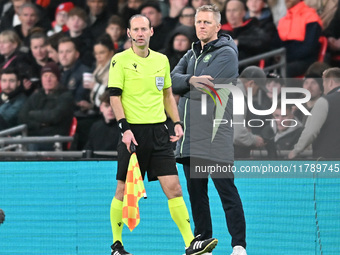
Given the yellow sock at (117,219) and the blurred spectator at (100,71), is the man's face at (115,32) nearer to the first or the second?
the blurred spectator at (100,71)

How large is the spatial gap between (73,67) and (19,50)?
1.18 meters

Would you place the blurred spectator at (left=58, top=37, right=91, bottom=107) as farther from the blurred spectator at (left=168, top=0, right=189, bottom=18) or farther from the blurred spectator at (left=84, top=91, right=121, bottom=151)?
the blurred spectator at (left=168, top=0, right=189, bottom=18)

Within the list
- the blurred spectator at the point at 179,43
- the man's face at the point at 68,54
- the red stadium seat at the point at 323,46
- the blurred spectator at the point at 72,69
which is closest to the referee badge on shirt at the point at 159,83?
the blurred spectator at the point at 179,43

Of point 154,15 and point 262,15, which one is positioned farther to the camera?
point 154,15

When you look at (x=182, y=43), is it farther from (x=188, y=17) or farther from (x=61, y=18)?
(x=61, y=18)

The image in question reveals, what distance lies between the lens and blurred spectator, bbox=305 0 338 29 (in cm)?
989

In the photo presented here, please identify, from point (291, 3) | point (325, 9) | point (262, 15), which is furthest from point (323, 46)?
point (262, 15)

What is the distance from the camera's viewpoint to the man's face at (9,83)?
1145cm

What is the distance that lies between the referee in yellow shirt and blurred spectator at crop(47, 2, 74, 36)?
509 centimetres

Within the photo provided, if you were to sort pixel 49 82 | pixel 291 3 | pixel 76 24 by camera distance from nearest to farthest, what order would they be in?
pixel 291 3 → pixel 49 82 → pixel 76 24

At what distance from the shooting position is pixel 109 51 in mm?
10922

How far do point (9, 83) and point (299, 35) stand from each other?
166 inches

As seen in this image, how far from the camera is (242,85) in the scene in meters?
8.81

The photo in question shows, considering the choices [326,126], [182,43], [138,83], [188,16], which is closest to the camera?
[138,83]
